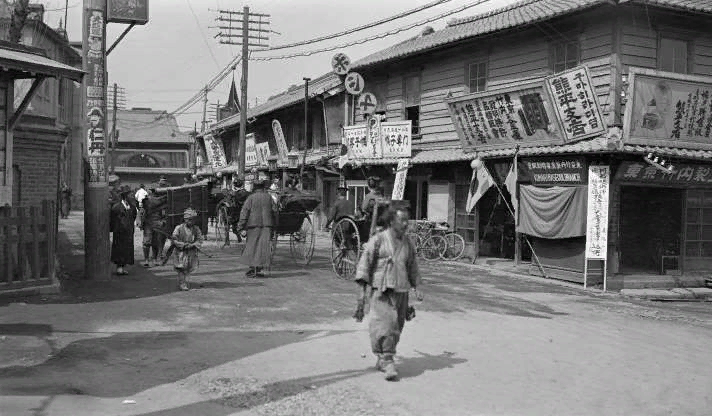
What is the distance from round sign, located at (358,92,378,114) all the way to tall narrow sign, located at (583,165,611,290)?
1009cm

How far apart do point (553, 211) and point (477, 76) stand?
522 centimetres

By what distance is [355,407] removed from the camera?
213 inches

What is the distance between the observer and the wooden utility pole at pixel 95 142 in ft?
38.7

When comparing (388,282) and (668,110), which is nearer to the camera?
(388,282)

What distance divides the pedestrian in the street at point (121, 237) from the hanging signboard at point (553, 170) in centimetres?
924

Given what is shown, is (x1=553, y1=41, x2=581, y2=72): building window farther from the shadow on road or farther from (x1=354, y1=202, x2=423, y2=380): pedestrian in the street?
(x1=354, y1=202, x2=423, y2=380): pedestrian in the street

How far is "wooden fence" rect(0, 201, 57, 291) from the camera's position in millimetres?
9477

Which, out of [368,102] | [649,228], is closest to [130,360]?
[649,228]

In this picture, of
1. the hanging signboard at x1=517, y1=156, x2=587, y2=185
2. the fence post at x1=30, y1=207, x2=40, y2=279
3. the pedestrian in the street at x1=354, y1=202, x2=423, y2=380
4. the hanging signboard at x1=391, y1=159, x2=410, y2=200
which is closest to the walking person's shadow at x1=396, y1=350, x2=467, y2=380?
the pedestrian in the street at x1=354, y1=202, x2=423, y2=380

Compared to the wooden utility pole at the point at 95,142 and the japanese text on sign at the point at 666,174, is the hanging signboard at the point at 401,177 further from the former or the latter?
the wooden utility pole at the point at 95,142

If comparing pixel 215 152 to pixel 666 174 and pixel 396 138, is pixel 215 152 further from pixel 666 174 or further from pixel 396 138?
pixel 666 174

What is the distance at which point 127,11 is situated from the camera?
12219 mm

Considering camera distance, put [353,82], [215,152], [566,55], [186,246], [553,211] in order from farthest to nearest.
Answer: [215,152] → [353,82] → [566,55] → [553,211] → [186,246]

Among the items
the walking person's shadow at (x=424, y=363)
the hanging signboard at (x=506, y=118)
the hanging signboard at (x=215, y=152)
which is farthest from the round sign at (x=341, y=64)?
the hanging signboard at (x=215, y=152)
